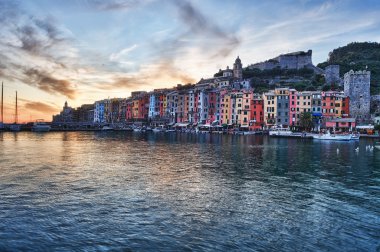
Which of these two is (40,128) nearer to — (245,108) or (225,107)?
(225,107)

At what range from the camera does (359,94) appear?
114250mm

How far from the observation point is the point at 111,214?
1638 centimetres

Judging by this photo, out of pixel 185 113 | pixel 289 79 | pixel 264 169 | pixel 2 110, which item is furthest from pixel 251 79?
pixel 264 169

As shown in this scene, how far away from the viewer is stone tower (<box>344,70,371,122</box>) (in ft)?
369

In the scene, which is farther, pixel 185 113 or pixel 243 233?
pixel 185 113

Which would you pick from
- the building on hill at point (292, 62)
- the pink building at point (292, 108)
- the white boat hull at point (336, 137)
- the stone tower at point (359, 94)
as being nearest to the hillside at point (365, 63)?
the building on hill at point (292, 62)

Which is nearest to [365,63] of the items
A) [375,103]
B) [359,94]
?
[375,103]

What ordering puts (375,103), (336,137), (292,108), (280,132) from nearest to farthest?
1. (336,137)
2. (280,132)
3. (292,108)
4. (375,103)

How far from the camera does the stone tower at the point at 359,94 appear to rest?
112m

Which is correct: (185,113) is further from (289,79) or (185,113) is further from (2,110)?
(2,110)

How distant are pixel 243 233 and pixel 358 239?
4746 millimetres

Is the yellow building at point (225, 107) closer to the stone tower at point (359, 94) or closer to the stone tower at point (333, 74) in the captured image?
the stone tower at point (359, 94)

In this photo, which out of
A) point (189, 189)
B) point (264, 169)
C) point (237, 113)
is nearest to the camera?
point (189, 189)

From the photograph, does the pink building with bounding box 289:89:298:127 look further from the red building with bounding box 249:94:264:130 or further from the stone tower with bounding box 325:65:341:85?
the stone tower with bounding box 325:65:341:85
